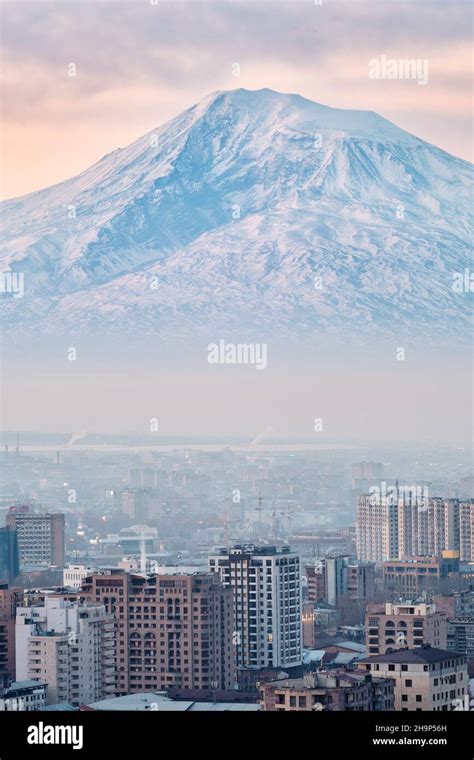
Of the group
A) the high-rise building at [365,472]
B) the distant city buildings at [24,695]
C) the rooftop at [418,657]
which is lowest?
the distant city buildings at [24,695]

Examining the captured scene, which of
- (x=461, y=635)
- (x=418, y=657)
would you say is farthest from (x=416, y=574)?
(x=418, y=657)

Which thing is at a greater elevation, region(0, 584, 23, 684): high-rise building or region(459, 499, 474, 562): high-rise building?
region(459, 499, 474, 562): high-rise building

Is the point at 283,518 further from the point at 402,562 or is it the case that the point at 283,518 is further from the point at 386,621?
the point at 386,621

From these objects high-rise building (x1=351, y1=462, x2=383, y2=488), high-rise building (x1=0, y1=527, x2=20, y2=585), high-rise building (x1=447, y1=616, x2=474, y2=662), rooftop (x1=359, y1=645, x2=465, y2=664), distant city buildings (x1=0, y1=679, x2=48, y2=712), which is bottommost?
distant city buildings (x1=0, y1=679, x2=48, y2=712)

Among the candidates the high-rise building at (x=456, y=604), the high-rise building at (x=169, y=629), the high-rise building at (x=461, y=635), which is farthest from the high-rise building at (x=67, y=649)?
the high-rise building at (x=456, y=604)

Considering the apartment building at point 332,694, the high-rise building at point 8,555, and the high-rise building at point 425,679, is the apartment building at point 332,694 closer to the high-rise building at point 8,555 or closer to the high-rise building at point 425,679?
the high-rise building at point 425,679

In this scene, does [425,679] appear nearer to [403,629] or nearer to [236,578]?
[403,629]

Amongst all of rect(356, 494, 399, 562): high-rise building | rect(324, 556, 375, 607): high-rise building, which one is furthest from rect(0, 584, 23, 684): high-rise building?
rect(356, 494, 399, 562): high-rise building

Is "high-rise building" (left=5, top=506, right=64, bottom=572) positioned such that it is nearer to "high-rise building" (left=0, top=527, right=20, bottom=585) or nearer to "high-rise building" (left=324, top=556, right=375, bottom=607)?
"high-rise building" (left=0, top=527, right=20, bottom=585)
